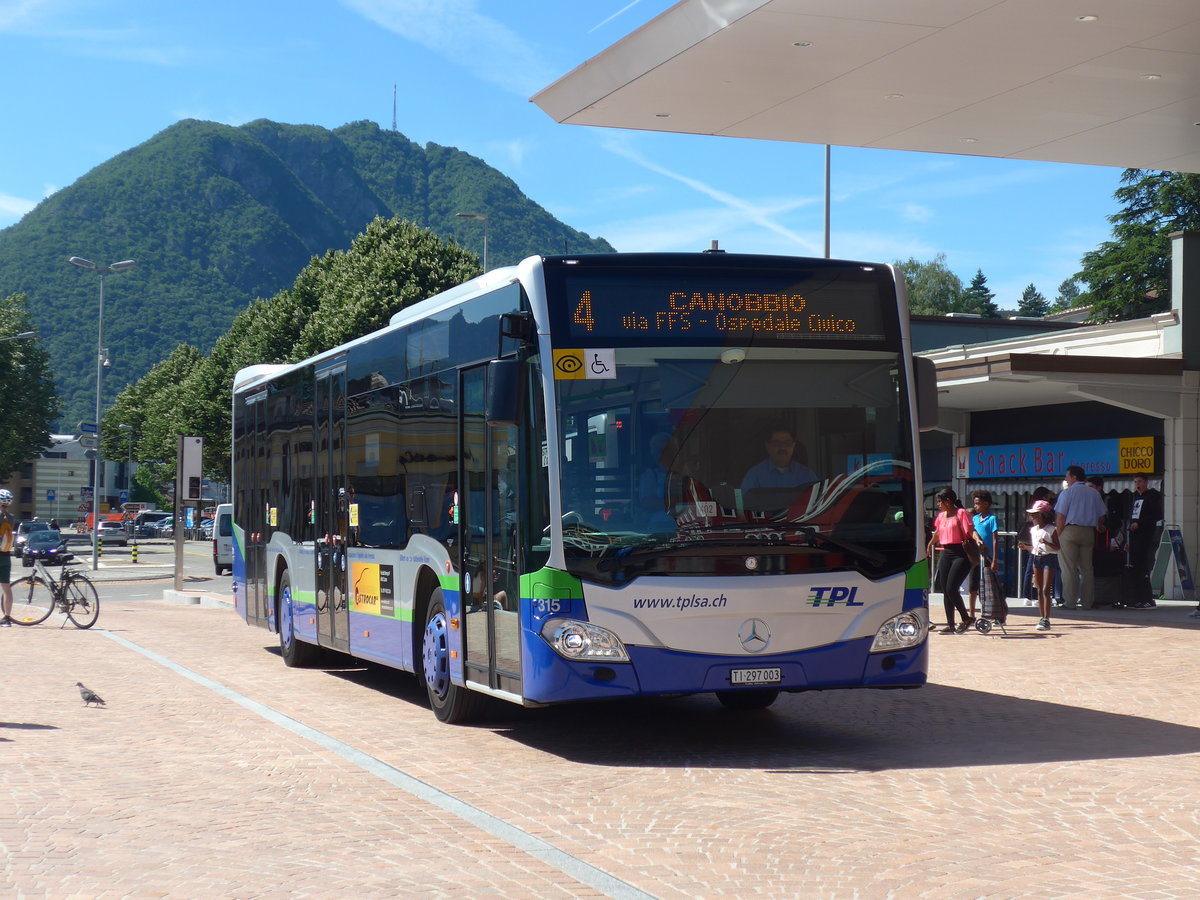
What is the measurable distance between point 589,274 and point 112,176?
18071 centimetres

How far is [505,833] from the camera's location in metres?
7.05

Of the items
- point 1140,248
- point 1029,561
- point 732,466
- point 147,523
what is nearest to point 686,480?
point 732,466

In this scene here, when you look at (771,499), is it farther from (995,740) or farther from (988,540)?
(988,540)

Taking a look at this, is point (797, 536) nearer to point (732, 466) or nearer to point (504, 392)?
point (732, 466)

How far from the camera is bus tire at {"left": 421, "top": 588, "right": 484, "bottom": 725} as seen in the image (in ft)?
35.6

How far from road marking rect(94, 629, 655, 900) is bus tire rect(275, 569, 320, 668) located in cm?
258

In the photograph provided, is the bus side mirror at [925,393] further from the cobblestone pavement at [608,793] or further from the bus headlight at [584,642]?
the bus headlight at [584,642]

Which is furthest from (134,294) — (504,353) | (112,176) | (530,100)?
(504,353)

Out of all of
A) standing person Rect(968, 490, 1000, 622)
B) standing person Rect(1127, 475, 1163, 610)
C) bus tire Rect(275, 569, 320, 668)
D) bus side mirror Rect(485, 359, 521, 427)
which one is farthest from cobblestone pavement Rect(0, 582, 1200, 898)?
standing person Rect(1127, 475, 1163, 610)

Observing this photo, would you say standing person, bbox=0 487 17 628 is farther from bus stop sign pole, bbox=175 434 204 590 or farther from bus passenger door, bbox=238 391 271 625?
bus stop sign pole, bbox=175 434 204 590

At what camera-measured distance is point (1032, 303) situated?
127625mm

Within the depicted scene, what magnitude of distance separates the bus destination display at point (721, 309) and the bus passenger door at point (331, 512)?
4649mm

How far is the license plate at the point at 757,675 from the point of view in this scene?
9.22 meters

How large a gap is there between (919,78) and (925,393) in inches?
366
